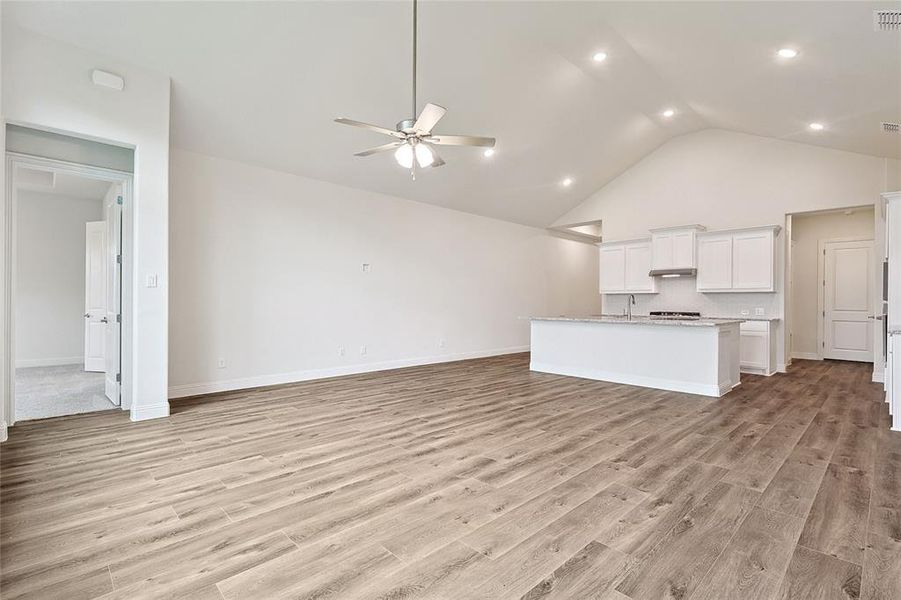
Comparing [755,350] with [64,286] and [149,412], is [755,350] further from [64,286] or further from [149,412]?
[64,286]

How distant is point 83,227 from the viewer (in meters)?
7.82

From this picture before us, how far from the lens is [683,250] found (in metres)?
7.45

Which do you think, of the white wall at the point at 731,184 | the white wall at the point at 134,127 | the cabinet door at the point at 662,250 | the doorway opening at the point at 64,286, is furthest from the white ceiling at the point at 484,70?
the cabinet door at the point at 662,250

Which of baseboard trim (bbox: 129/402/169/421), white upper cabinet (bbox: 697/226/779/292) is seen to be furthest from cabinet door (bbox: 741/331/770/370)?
baseboard trim (bbox: 129/402/169/421)

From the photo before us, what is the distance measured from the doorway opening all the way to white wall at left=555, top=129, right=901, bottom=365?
8.21 m

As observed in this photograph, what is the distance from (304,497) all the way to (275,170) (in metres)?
4.74

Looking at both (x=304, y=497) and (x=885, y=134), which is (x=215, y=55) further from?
(x=885, y=134)

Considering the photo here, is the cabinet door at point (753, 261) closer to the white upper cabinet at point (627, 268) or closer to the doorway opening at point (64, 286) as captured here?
the white upper cabinet at point (627, 268)

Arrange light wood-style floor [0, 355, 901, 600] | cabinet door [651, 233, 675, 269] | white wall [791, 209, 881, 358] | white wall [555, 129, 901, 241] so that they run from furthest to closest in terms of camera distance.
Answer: white wall [791, 209, 881, 358] < cabinet door [651, 233, 675, 269] < white wall [555, 129, 901, 241] < light wood-style floor [0, 355, 901, 600]

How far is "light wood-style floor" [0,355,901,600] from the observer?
176cm

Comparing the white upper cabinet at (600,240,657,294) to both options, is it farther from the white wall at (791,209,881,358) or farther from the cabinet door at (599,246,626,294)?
the white wall at (791,209,881,358)

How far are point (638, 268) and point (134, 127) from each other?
25.9 feet

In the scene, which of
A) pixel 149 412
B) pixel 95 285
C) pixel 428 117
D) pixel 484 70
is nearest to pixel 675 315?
pixel 484 70

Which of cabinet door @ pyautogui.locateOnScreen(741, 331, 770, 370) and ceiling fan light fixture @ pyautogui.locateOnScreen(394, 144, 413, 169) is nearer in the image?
ceiling fan light fixture @ pyautogui.locateOnScreen(394, 144, 413, 169)
